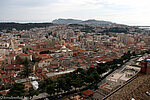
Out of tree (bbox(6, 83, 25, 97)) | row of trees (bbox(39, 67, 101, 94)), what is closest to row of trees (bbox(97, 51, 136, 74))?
row of trees (bbox(39, 67, 101, 94))

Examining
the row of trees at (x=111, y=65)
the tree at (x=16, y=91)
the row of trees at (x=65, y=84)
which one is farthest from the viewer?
the row of trees at (x=111, y=65)

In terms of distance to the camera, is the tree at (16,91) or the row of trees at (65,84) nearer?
the tree at (16,91)

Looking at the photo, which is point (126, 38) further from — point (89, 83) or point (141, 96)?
point (141, 96)

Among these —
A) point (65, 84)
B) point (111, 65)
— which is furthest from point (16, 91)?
point (111, 65)

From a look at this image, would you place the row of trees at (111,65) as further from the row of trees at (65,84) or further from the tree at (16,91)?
the tree at (16,91)

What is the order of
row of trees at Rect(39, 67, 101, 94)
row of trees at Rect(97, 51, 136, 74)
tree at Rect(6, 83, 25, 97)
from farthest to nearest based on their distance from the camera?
row of trees at Rect(97, 51, 136, 74)
row of trees at Rect(39, 67, 101, 94)
tree at Rect(6, 83, 25, 97)

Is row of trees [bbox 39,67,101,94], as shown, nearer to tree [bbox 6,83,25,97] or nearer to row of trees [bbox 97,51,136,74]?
tree [bbox 6,83,25,97]

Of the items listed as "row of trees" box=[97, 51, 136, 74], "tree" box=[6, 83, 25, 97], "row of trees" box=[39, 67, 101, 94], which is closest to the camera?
"tree" box=[6, 83, 25, 97]

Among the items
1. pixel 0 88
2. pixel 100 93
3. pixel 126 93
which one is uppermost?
pixel 126 93

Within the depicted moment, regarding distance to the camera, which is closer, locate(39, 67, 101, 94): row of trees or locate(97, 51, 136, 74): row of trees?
locate(39, 67, 101, 94): row of trees

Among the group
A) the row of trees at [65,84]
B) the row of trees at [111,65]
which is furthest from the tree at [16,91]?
the row of trees at [111,65]

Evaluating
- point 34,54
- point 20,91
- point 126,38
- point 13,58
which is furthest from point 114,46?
point 20,91
